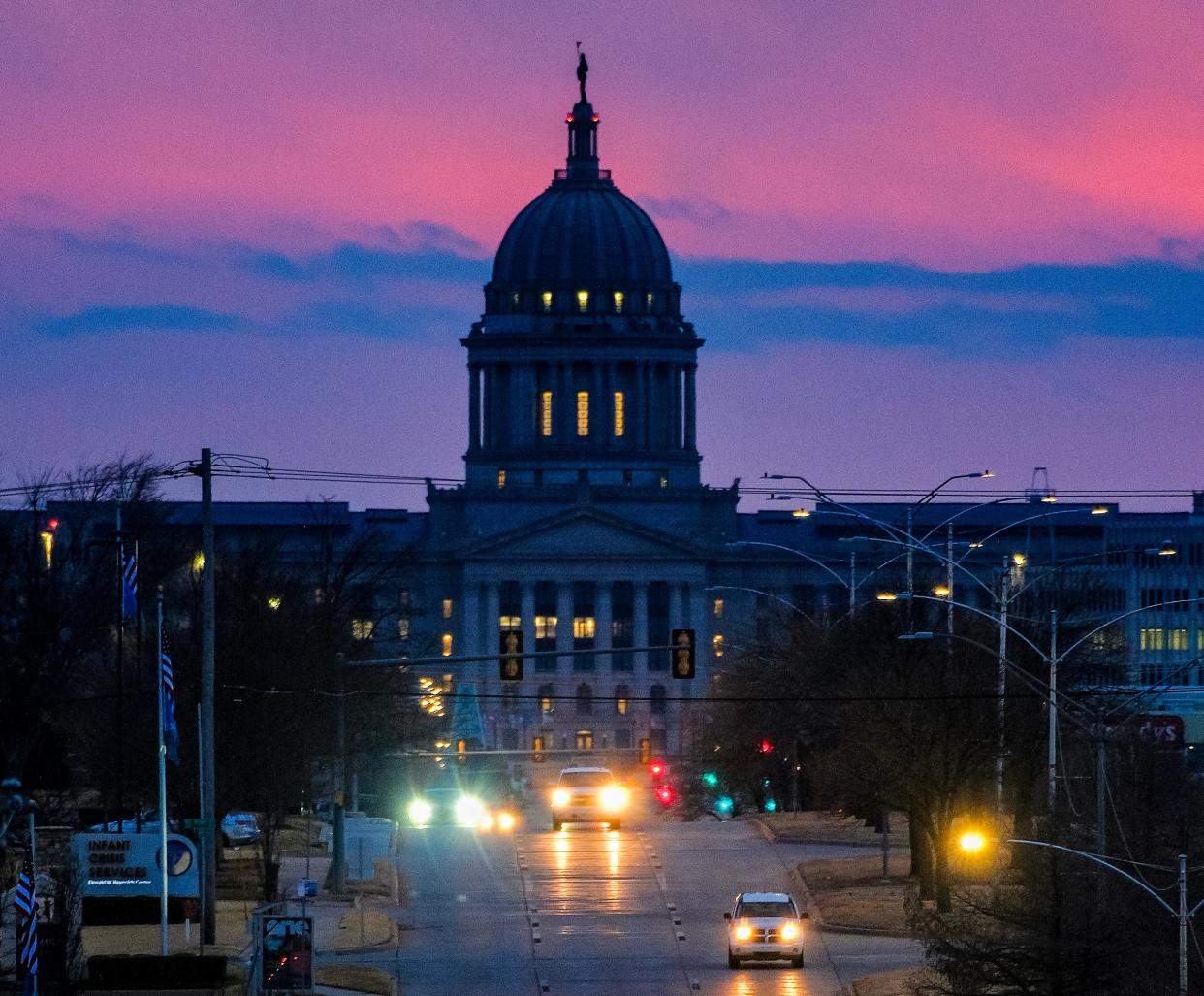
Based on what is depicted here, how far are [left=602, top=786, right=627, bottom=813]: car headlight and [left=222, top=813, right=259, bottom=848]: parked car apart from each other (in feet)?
32.5

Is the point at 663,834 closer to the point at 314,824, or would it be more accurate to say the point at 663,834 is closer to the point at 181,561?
the point at 314,824

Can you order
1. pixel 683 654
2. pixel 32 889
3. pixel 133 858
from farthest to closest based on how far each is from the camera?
pixel 683 654 → pixel 133 858 → pixel 32 889

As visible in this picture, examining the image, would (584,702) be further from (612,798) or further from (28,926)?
(28,926)

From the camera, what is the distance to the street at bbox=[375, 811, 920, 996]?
196 feet

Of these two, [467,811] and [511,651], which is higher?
[511,651]

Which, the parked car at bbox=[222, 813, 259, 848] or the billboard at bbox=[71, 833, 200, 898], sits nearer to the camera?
the billboard at bbox=[71, 833, 200, 898]

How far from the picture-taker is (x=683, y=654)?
70.4 metres

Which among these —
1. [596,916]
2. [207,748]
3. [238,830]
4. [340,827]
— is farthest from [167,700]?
[238,830]

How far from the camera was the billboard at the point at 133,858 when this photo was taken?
61.5 meters

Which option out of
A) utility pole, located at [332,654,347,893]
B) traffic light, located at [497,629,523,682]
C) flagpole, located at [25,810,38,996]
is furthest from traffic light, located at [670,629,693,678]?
flagpole, located at [25,810,38,996]

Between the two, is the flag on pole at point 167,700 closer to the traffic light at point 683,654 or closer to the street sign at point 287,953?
the street sign at point 287,953

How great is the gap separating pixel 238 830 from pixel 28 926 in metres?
39.8

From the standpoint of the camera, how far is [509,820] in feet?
327

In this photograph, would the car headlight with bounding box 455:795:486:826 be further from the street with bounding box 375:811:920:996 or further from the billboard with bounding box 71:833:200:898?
the billboard with bounding box 71:833:200:898
